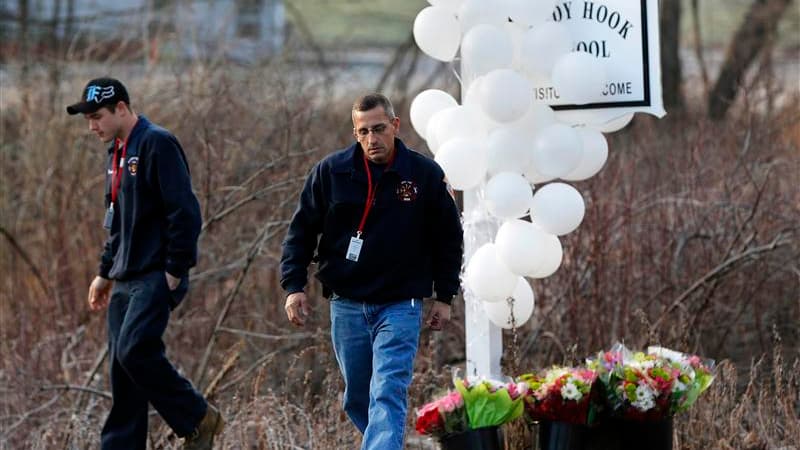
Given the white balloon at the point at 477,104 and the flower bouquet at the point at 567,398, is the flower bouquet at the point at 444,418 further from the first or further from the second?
the white balloon at the point at 477,104

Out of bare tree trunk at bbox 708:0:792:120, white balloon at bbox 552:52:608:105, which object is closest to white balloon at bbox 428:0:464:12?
white balloon at bbox 552:52:608:105

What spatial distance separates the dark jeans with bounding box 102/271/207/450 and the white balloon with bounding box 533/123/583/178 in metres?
1.79

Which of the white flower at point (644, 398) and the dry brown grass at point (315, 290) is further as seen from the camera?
the dry brown grass at point (315, 290)

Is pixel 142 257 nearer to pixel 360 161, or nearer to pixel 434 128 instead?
pixel 360 161

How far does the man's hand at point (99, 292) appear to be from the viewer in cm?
682

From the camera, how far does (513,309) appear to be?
22.2 feet

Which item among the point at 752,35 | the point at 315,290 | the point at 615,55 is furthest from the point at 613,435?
the point at 752,35

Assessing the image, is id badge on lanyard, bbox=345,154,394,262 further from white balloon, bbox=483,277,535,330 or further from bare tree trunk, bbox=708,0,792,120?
bare tree trunk, bbox=708,0,792,120

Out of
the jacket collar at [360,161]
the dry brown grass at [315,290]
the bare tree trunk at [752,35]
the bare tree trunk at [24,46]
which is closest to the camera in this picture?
the jacket collar at [360,161]

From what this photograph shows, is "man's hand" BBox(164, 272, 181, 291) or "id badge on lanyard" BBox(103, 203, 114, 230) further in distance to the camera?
"id badge on lanyard" BBox(103, 203, 114, 230)

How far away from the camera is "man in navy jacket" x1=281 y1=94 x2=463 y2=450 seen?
570cm

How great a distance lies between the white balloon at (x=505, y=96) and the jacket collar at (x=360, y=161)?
2.55 ft

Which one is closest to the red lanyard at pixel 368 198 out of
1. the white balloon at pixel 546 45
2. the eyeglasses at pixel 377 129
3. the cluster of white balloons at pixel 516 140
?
the eyeglasses at pixel 377 129

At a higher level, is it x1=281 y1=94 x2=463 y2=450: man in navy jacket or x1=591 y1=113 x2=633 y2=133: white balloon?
x1=591 y1=113 x2=633 y2=133: white balloon
